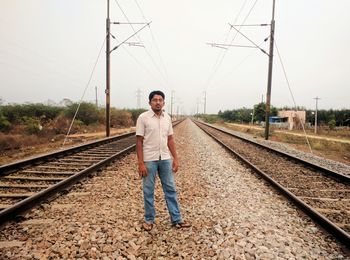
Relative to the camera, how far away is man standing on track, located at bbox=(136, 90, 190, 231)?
11.1 ft

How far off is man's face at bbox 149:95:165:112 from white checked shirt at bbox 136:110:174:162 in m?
0.08

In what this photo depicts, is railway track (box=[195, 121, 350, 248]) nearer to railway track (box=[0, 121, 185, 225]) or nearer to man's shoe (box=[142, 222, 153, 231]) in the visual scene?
man's shoe (box=[142, 222, 153, 231])

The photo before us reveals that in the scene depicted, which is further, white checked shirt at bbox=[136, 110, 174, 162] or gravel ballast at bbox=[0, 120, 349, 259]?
white checked shirt at bbox=[136, 110, 174, 162]

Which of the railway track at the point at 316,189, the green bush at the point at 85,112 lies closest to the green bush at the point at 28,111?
the green bush at the point at 85,112

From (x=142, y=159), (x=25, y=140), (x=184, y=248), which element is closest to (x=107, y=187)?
(x=142, y=159)

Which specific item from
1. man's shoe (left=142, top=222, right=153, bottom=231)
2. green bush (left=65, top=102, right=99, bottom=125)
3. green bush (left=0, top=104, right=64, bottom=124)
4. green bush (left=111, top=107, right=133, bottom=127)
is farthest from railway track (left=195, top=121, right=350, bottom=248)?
green bush (left=111, top=107, right=133, bottom=127)

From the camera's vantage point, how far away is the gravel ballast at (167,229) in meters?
2.92

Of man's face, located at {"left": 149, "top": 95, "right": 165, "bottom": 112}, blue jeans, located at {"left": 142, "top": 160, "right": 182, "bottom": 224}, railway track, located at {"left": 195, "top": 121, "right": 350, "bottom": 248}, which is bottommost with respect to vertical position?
railway track, located at {"left": 195, "top": 121, "right": 350, "bottom": 248}

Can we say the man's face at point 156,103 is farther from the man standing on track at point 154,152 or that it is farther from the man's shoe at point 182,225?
the man's shoe at point 182,225

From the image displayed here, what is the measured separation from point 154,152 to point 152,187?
50 cm

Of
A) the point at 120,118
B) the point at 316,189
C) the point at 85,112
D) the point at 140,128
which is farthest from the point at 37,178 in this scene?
the point at 120,118

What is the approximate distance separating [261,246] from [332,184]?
397 cm

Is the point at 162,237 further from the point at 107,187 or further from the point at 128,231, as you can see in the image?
the point at 107,187

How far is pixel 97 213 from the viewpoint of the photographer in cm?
393
